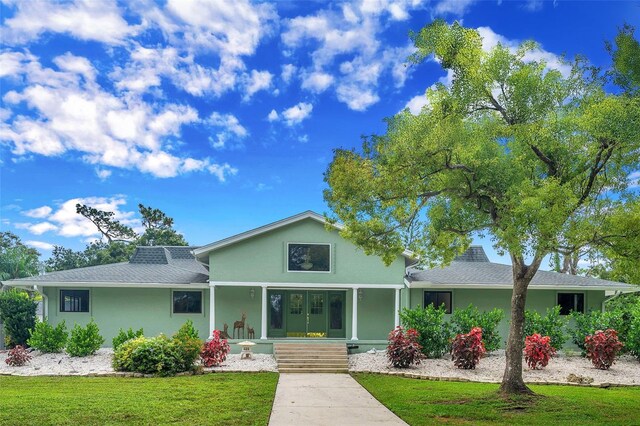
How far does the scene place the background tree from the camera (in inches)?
414

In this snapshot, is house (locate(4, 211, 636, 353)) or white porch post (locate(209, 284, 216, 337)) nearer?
white porch post (locate(209, 284, 216, 337))

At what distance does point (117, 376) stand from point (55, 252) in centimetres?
4373

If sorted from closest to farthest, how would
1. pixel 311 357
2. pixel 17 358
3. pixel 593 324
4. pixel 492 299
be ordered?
1. pixel 17 358
2. pixel 311 357
3. pixel 593 324
4. pixel 492 299

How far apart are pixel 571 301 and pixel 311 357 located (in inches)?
447

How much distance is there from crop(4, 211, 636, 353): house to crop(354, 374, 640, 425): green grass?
22.5 ft

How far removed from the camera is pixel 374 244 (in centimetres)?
1252

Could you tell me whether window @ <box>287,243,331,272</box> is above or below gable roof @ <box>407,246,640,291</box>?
above

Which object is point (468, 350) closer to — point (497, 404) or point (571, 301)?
point (497, 404)

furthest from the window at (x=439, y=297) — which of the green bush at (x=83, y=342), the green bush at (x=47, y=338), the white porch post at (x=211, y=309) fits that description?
the green bush at (x=47, y=338)

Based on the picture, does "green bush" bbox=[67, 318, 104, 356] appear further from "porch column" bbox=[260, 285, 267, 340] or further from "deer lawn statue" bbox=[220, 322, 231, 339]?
"porch column" bbox=[260, 285, 267, 340]

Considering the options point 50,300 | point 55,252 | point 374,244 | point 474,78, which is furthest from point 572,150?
point 55,252

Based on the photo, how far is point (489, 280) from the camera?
833 inches

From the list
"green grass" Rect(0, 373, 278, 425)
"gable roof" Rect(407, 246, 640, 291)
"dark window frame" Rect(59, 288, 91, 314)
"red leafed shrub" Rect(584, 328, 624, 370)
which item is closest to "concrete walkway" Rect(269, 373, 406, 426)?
"green grass" Rect(0, 373, 278, 425)

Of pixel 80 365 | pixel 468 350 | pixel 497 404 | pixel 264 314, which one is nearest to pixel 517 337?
pixel 497 404
